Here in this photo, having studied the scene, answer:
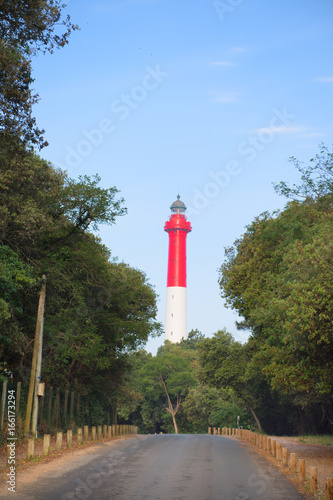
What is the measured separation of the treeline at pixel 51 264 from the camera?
49.1ft

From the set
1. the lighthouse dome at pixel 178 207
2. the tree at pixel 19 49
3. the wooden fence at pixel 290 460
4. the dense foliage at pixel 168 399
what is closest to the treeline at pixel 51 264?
the tree at pixel 19 49

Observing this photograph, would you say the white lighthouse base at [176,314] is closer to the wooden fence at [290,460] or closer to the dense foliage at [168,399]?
the dense foliage at [168,399]

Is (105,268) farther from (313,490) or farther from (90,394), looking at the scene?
(313,490)

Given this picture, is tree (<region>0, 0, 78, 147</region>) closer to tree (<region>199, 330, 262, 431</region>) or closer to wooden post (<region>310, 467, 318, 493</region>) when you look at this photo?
wooden post (<region>310, 467, 318, 493</region>)

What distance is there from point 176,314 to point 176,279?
6.45 metres

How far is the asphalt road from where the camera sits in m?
12.1

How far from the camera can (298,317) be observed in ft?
62.8

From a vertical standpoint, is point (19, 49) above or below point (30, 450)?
above

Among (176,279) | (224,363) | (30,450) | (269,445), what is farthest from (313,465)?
(176,279)

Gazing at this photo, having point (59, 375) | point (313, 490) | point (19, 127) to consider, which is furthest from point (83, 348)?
point (313, 490)

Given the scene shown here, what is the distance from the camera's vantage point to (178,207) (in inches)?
4186

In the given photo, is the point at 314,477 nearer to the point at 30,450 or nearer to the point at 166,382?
the point at 30,450

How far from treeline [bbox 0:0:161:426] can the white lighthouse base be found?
185 ft

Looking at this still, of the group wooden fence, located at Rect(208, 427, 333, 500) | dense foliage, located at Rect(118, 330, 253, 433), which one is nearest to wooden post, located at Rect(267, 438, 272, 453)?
wooden fence, located at Rect(208, 427, 333, 500)
